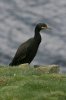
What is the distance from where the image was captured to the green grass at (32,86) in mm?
31453

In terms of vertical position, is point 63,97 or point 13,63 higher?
point 63,97

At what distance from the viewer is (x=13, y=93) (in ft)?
105

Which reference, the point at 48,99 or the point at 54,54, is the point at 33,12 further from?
the point at 48,99

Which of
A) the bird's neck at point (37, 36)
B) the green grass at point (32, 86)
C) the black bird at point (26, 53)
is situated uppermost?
the green grass at point (32, 86)

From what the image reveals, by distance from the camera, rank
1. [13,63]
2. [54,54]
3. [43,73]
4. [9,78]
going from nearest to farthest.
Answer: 1. [9,78]
2. [43,73]
3. [13,63]
4. [54,54]

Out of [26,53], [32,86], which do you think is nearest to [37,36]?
[26,53]

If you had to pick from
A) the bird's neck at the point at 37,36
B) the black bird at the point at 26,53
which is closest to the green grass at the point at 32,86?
the black bird at the point at 26,53

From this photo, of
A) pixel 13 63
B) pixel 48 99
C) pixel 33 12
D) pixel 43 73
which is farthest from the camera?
pixel 33 12

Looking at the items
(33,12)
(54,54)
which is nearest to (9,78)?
(54,54)

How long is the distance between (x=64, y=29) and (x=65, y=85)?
241ft

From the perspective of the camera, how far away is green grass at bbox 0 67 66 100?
31.5 m

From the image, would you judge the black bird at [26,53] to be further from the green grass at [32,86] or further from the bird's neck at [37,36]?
the green grass at [32,86]

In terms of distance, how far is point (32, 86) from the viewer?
32.7 meters

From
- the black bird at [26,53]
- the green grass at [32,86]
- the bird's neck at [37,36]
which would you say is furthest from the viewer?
the bird's neck at [37,36]
